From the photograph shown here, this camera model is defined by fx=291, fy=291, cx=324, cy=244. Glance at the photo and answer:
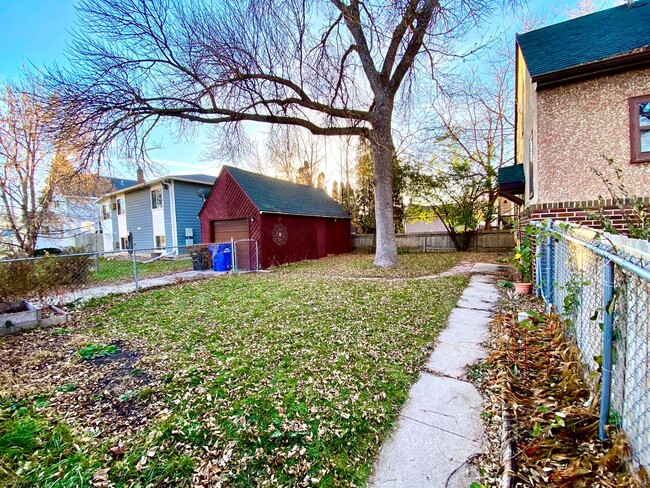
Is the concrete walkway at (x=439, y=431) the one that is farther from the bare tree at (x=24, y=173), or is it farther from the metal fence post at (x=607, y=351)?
the bare tree at (x=24, y=173)

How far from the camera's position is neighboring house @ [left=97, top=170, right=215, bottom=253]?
642 inches

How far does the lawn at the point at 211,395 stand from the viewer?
1818 millimetres

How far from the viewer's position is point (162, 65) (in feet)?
24.2

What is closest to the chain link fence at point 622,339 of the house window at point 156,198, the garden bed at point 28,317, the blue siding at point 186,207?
the garden bed at point 28,317

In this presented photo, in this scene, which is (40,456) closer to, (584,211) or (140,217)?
(584,211)

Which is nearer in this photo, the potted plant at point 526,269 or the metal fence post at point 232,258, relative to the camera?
the potted plant at point 526,269

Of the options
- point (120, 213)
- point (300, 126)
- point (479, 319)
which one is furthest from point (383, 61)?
point (120, 213)

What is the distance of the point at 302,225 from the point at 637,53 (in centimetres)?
1141

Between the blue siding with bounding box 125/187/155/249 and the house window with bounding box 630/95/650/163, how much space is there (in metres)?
20.1

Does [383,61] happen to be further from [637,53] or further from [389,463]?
[389,463]

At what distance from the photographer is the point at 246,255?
11984mm

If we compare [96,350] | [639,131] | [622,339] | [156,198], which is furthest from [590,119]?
[156,198]

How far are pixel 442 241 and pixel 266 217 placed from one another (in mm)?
10764

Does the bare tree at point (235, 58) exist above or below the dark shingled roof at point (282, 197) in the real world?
above
